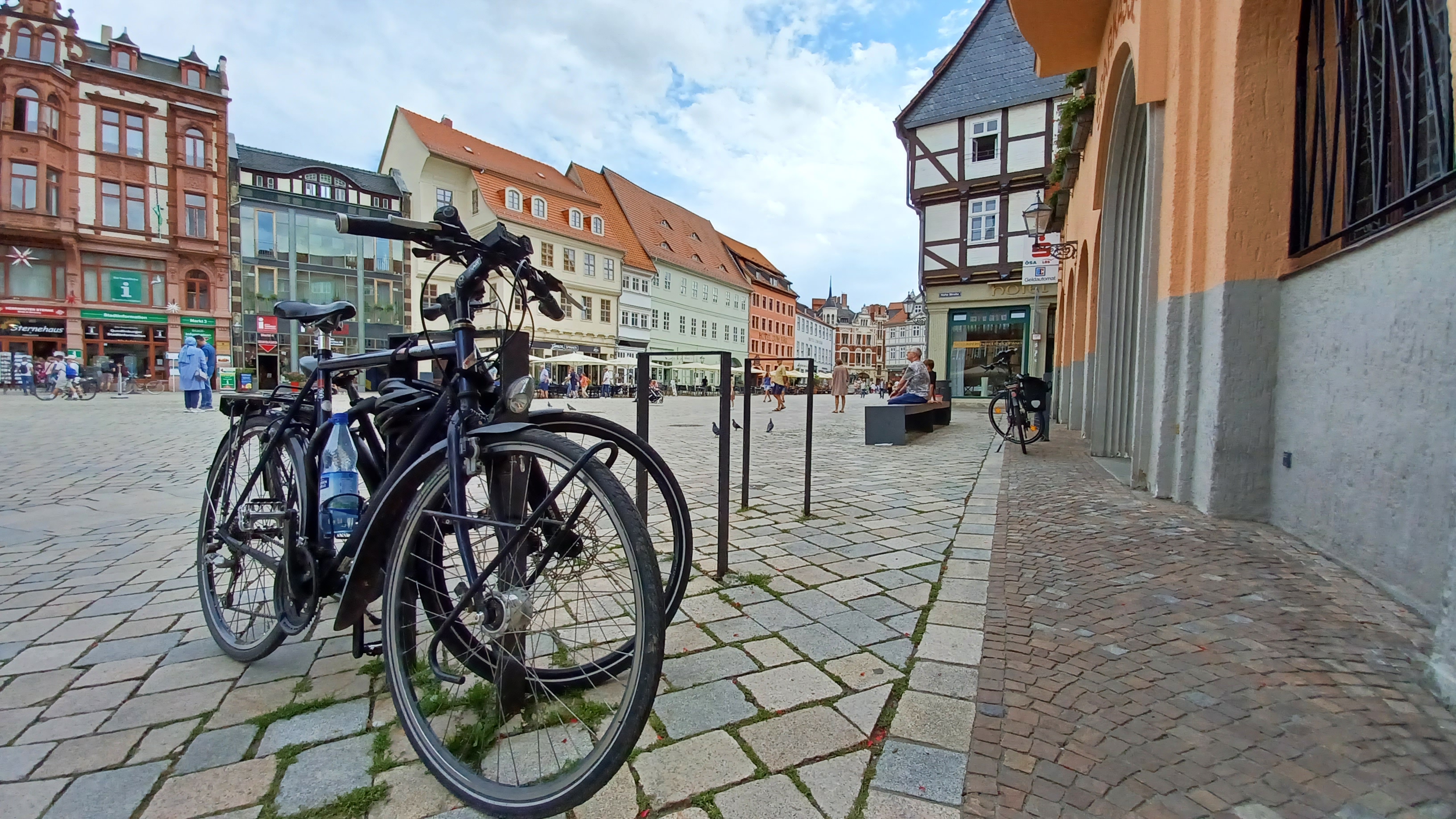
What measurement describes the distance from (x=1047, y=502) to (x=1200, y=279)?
71.9 inches

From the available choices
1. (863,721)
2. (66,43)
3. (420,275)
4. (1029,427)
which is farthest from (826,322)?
(863,721)

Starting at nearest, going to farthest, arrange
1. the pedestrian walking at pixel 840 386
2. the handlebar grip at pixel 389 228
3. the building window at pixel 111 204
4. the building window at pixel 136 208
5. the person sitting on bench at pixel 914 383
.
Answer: the handlebar grip at pixel 389 228 < the person sitting on bench at pixel 914 383 < the pedestrian walking at pixel 840 386 < the building window at pixel 111 204 < the building window at pixel 136 208

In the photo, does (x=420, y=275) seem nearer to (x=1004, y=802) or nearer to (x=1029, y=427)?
(x=1029, y=427)

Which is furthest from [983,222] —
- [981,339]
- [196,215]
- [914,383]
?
[196,215]

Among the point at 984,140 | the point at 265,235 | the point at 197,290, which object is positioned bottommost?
the point at 197,290

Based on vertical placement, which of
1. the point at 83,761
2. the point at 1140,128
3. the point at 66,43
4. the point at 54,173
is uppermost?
the point at 66,43

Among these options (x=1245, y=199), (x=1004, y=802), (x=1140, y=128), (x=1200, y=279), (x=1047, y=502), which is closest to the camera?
(x=1004, y=802)

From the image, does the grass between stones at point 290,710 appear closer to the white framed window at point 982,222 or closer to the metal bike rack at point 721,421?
the metal bike rack at point 721,421

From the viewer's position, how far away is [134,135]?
109 ft

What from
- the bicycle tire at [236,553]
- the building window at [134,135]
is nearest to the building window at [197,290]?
the building window at [134,135]

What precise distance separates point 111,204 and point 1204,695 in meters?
44.9

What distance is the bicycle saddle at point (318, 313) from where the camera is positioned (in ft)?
7.38

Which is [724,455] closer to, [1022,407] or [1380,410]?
[1380,410]

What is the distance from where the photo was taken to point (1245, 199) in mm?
4109
